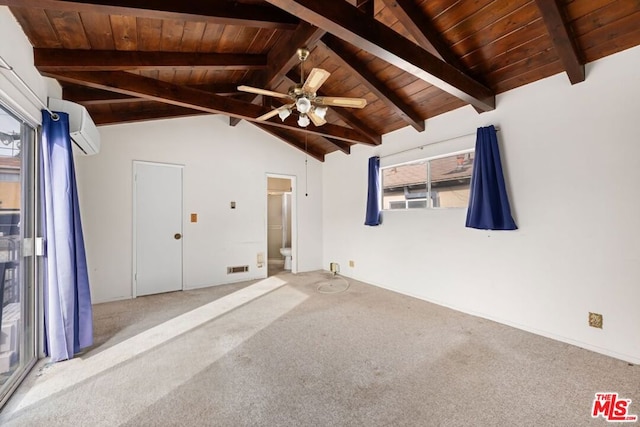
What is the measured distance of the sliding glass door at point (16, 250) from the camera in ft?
6.39

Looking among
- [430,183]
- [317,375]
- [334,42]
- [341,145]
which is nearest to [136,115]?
[334,42]

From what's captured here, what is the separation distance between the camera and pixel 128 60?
266cm

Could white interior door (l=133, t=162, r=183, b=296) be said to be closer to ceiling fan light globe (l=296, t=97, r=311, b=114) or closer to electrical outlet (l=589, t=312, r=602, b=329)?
ceiling fan light globe (l=296, t=97, r=311, b=114)

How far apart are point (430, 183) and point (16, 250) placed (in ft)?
14.2

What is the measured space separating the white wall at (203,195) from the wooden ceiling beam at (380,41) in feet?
11.3

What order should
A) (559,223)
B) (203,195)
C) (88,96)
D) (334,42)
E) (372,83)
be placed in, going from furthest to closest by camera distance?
(203,195) → (372,83) → (88,96) → (334,42) → (559,223)

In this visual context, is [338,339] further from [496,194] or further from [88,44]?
[88,44]

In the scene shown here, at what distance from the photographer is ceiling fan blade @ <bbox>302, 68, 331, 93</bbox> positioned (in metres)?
2.21

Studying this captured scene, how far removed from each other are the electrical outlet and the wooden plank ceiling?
6.96ft

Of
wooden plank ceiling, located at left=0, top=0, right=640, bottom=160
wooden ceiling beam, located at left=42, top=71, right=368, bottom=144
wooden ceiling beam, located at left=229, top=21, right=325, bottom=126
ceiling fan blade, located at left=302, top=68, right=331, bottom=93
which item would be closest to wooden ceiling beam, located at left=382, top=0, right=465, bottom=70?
wooden plank ceiling, located at left=0, top=0, right=640, bottom=160

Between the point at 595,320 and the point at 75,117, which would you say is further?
the point at 75,117

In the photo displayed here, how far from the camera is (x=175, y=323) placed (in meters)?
3.17

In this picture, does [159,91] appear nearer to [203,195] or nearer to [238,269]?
[203,195]

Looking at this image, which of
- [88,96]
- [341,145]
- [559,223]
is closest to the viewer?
[559,223]
